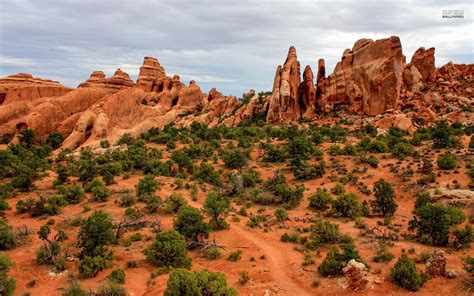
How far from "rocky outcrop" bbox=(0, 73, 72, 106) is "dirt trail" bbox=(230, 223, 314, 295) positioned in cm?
4344

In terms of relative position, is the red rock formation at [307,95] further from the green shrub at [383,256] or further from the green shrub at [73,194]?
the green shrub at [383,256]

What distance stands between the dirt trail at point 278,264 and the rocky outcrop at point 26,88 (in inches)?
1710

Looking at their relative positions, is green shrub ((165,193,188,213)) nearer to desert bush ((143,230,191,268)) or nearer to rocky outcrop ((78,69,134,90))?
desert bush ((143,230,191,268))

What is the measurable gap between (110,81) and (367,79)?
135ft

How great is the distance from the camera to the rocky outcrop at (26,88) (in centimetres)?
5119

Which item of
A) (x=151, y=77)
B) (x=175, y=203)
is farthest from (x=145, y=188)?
(x=151, y=77)

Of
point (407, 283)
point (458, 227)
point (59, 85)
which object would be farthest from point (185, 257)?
point (59, 85)

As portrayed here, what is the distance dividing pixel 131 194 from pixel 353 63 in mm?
39830

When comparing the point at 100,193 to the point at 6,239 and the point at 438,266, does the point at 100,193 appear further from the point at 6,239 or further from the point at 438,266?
the point at 438,266

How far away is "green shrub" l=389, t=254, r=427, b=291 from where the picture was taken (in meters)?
14.7

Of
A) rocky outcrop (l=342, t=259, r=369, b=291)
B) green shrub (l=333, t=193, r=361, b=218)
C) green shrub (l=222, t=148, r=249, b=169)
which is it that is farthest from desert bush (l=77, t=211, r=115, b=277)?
green shrub (l=222, t=148, r=249, b=169)

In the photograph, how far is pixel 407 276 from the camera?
48.9 feet

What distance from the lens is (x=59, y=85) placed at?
5691 cm

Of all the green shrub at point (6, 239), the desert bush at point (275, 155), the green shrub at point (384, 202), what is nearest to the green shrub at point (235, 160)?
the desert bush at point (275, 155)
